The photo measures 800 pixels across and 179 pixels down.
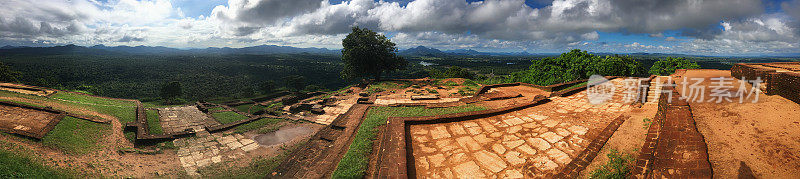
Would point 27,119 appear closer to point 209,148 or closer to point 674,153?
point 209,148

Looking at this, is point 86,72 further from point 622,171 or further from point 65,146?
point 622,171

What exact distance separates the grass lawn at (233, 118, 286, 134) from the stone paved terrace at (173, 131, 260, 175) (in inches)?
24.1

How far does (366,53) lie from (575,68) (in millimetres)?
17983

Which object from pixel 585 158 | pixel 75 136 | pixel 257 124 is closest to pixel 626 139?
pixel 585 158

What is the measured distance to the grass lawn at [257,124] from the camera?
30.8 feet

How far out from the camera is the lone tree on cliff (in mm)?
22375

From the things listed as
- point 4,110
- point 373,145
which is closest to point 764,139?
point 373,145

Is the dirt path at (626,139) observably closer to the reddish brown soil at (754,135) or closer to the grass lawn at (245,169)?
the reddish brown soil at (754,135)

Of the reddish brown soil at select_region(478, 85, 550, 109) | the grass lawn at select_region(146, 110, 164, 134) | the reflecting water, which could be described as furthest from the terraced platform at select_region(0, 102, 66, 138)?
the reddish brown soil at select_region(478, 85, 550, 109)

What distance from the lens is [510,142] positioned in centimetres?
459

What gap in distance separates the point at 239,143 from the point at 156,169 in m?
2.16

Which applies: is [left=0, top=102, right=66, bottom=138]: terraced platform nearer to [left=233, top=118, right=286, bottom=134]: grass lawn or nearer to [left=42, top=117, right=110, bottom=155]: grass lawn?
[left=42, top=117, right=110, bottom=155]: grass lawn

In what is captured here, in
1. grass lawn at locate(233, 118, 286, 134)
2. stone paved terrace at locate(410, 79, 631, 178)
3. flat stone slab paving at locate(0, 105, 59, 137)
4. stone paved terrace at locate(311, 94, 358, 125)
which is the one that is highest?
stone paved terrace at locate(410, 79, 631, 178)

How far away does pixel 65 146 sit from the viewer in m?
5.82
